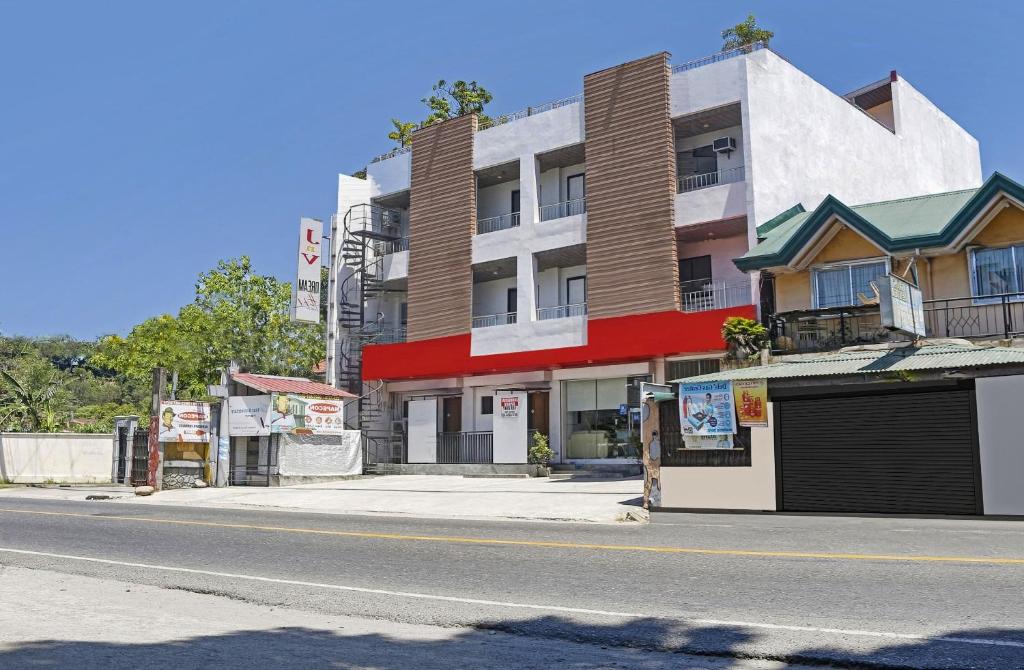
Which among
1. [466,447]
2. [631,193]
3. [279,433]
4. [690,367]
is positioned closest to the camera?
[279,433]

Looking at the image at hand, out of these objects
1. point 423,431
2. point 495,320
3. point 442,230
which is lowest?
point 423,431

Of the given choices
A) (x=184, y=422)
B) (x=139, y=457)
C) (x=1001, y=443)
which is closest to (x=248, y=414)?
(x=184, y=422)

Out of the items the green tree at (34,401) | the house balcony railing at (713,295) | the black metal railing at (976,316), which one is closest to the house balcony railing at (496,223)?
the house balcony railing at (713,295)

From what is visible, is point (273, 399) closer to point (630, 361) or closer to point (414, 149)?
point (630, 361)

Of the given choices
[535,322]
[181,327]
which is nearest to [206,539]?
[535,322]

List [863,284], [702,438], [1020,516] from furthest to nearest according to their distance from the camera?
1. [863,284]
2. [702,438]
3. [1020,516]

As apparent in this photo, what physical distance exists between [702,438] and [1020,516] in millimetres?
6240

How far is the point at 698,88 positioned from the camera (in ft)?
105

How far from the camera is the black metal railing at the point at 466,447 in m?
A: 36.2

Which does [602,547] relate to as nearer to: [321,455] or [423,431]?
[321,455]

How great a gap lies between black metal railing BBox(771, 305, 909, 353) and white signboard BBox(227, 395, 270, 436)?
54.9 feet

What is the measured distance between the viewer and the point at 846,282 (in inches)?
1043

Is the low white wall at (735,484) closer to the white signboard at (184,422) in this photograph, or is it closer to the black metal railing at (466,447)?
the black metal railing at (466,447)

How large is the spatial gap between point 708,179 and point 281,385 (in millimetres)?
16965
